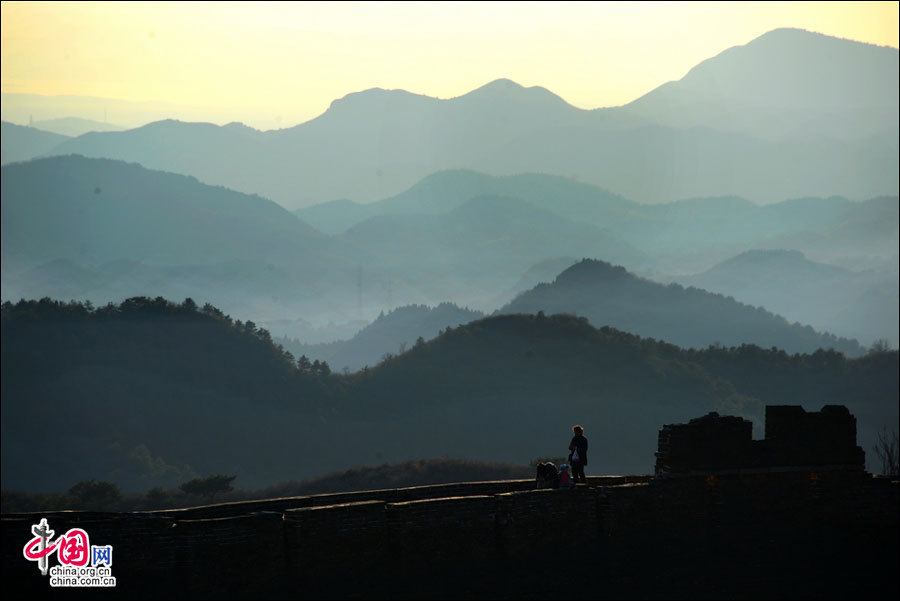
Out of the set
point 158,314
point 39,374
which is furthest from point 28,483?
point 158,314

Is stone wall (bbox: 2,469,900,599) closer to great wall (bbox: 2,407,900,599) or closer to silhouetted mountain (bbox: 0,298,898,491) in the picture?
great wall (bbox: 2,407,900,599)

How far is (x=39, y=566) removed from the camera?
20.7 m

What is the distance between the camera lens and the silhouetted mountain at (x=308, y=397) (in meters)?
132

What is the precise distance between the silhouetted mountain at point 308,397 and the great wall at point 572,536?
308 feet

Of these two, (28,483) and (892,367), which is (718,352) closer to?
(892,367)

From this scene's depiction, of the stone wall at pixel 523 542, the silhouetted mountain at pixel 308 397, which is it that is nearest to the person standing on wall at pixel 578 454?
the stone wall at pixel 523 542

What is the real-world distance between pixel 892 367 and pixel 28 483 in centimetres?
11644

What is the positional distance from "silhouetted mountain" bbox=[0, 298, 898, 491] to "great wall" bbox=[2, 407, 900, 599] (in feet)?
308

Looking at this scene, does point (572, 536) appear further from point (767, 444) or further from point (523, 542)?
point (767, 444)

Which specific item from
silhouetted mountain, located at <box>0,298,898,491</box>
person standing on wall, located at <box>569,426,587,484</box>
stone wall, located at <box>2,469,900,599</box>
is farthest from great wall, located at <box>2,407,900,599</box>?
silhouetted mountain, located at <box>0,298,898,491</box>

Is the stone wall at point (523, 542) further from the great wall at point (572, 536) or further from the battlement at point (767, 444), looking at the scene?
the battlement at point (767, 444)

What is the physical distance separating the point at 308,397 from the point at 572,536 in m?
121

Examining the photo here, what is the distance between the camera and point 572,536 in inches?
1018

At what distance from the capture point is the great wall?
21438mm
